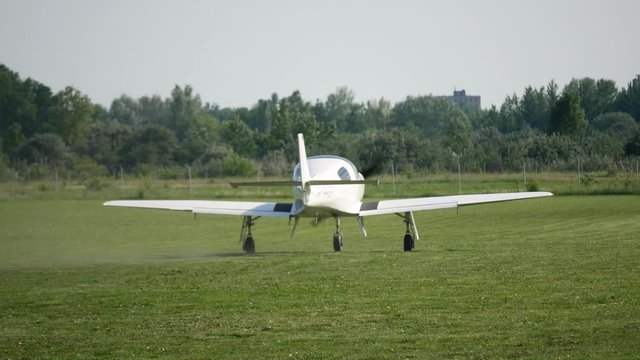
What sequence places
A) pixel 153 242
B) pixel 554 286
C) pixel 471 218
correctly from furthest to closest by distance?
pixel 471 218 < pixel 153 242 < pixel 554 286

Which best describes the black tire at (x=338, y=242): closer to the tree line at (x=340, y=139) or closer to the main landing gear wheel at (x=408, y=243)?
the main landing gear wheel at (x=408, y=243)

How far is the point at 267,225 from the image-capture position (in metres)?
36.4

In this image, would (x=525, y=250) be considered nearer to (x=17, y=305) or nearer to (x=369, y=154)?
(x=17, y=305)

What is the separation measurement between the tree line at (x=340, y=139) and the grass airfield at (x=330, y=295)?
291 inches

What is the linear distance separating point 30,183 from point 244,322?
5047cm

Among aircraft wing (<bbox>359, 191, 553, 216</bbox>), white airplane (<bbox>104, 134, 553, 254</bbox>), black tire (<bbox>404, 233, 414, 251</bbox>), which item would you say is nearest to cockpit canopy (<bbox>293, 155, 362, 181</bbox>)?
Result: white airplane (<bbox>104, 134, 553, 254</bbox>)

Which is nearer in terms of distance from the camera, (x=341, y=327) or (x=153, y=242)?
(x=341, y=327)

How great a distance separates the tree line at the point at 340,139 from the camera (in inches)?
2167

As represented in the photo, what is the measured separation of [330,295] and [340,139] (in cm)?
5994

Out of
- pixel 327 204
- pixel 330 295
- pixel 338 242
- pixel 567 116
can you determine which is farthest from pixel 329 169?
pixel 567 116

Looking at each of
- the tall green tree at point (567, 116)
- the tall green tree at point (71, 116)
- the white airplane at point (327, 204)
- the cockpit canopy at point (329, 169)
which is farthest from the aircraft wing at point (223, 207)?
the tall green tree at point (71, 116)

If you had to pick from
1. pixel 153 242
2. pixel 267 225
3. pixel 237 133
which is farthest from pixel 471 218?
pixel 237 133

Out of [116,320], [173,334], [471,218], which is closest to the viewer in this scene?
[173,334]

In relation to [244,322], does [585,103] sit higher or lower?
higher
